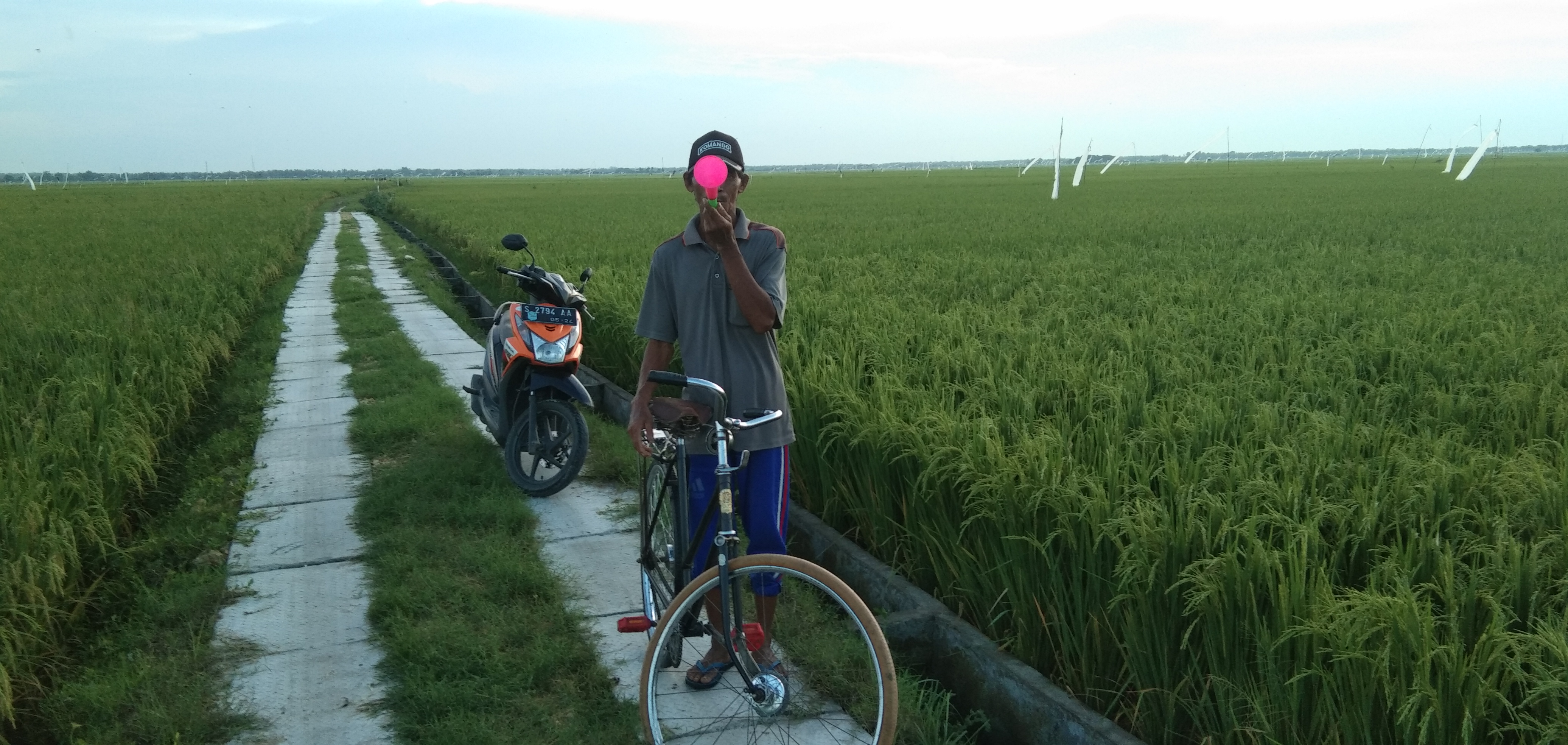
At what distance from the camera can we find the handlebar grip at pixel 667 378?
2438 mm

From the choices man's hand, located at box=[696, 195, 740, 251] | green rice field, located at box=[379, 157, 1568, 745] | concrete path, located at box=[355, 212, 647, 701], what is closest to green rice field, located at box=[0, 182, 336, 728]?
concrete path, located at box=[355, 212, 647, 701]

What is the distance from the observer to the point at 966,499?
3.37 m

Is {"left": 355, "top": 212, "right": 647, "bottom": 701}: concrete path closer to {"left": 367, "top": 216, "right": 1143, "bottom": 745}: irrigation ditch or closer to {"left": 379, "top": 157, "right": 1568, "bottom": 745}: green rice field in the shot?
{"left": 367, "top": 216, "right": 1143, "bottom": 745}: irrigation ditch

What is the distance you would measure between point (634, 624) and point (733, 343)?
900 mm

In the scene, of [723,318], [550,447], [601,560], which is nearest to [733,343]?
[723,318]

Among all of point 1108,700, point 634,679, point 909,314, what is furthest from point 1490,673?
point 909,314

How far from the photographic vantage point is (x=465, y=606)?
3588 millimetres

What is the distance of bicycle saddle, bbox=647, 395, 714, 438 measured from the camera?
2543 mm

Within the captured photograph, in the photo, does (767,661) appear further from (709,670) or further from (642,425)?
(642,425)

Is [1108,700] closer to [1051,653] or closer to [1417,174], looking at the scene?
[1051,653]

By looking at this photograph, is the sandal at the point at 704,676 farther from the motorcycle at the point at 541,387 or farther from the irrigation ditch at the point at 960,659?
the motorcycle at the point at 541,387

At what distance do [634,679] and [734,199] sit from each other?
149 centimetres

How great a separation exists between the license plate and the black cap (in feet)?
9.11

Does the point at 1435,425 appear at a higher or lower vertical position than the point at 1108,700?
higher
